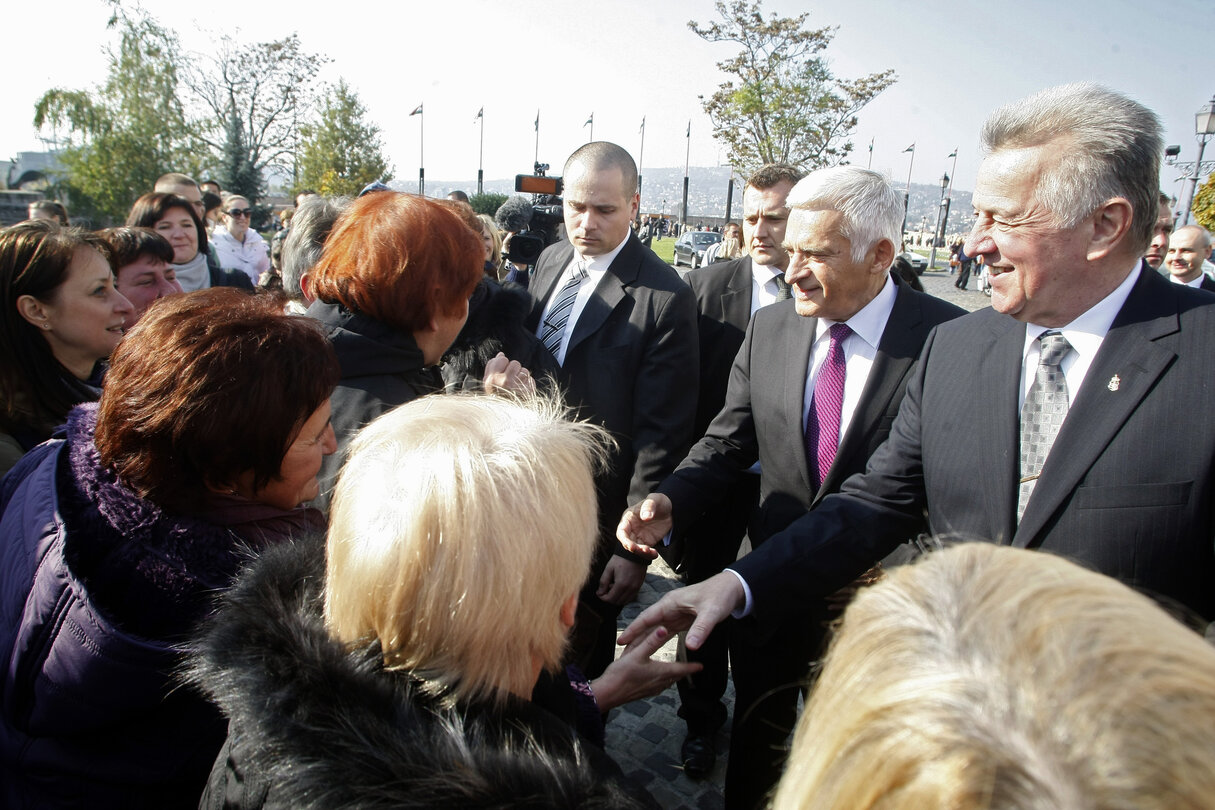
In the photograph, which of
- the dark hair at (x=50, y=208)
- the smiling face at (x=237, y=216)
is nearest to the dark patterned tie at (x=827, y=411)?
the smiling face at (x=237, y=216)

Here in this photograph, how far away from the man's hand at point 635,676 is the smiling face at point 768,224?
2.70 meters

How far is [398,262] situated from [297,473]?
0.74m

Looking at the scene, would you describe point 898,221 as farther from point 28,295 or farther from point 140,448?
point 28,295

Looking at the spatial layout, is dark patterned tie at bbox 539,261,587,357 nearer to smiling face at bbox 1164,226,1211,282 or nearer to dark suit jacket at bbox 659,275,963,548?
dark suit jacket at bbox 659,275,963,548

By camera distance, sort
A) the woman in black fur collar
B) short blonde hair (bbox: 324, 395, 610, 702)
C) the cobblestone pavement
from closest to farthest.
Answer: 1. the woman in black fur collar
2. short blonde hair (bbox: 324, 395, 610, 702)
3. the cobblestone pavement

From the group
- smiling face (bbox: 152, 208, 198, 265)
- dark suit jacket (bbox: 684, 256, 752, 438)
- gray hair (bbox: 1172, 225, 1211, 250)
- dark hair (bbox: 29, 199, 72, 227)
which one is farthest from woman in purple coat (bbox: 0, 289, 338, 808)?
dark hair (bbox: 29, 199, 72, 227)

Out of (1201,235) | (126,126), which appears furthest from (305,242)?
(126,126)

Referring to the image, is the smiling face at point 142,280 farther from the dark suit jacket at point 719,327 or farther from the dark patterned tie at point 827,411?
the dark patterned tie at point 827,411

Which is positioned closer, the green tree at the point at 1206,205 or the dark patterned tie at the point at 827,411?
the dark patterned tie at the point at 827,411

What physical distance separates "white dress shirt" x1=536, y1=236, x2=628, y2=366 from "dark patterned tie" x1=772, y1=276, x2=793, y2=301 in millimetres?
943

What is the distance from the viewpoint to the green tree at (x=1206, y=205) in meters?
11.1

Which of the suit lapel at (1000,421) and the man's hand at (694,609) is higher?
the suit lapel at (1000,421)

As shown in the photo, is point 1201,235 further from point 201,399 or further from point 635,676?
point 201,399

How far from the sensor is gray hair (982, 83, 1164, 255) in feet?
5.70
